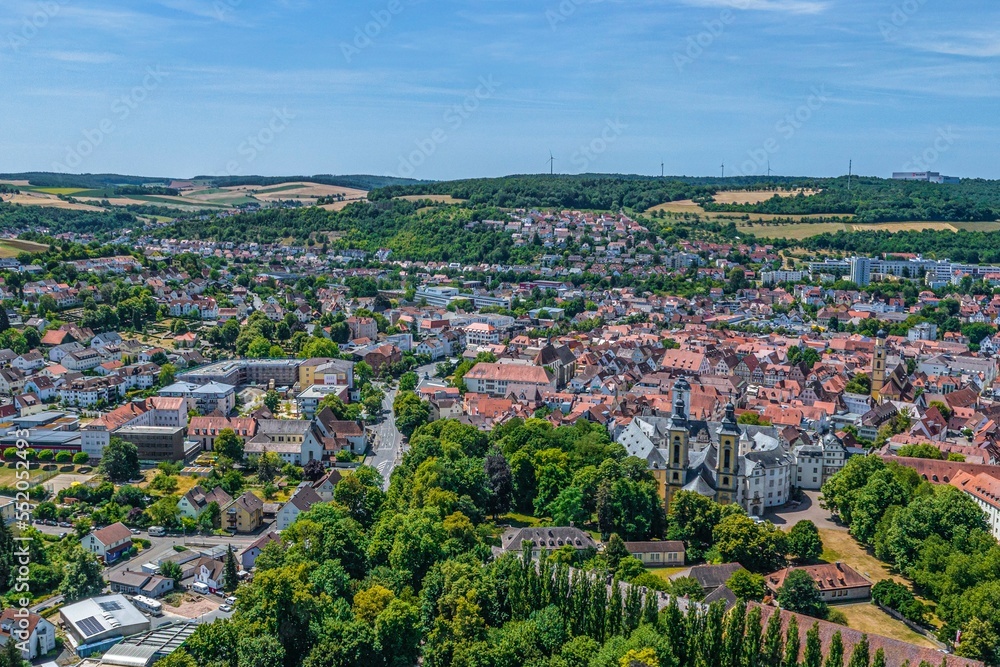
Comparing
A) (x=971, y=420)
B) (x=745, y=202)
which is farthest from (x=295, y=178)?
(x=971, y=420)

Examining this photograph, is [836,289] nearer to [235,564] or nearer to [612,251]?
[612,251]

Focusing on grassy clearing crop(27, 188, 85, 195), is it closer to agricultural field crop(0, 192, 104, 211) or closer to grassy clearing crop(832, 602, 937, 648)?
agricultural field crop(0, 192, 104, 211)

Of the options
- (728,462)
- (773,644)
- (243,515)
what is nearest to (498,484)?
(728,462)

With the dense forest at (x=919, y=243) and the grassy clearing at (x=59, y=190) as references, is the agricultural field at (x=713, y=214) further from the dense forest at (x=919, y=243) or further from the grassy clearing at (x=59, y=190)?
the grassy clearing at (x=59, y=190)

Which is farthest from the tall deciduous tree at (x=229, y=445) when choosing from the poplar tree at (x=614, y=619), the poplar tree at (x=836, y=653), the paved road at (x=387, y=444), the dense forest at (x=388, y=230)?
the dense forest at (x=388, y=230)

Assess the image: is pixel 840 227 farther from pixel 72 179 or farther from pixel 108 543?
pixel 72 179

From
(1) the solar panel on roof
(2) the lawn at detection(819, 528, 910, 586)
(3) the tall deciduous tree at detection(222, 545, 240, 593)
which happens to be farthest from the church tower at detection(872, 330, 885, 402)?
(1) the solar panel on roof
